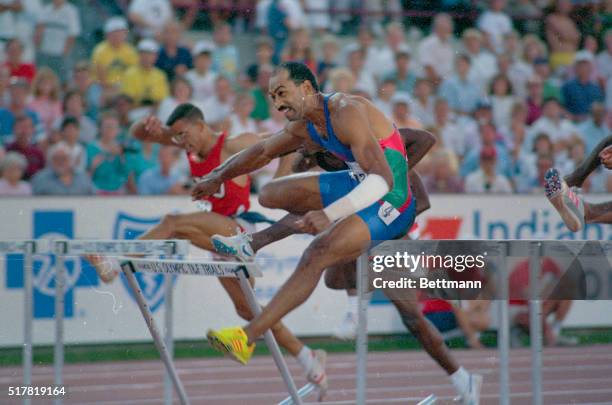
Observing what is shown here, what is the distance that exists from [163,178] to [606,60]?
665 centimetres

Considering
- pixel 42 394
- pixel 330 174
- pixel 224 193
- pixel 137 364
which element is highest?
pixel 330 174

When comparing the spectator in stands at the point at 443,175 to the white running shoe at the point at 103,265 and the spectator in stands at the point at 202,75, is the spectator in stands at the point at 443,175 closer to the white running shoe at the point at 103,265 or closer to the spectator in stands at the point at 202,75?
the spectator in stands at the point at 202,75

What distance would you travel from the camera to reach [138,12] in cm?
1174

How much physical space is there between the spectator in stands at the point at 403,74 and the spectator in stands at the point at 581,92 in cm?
208

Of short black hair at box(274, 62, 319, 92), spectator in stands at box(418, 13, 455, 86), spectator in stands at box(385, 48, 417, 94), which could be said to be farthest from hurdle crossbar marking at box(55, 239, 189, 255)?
spectator in stands at box(418, 13, 455, 86)

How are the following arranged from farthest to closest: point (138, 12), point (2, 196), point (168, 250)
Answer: point (138, 12), point (2, 196), point (168, 250)

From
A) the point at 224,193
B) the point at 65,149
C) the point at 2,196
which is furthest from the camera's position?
the point at 65,149

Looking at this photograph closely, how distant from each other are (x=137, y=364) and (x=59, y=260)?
3.26 metres

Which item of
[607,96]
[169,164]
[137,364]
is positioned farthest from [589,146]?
[137,364]

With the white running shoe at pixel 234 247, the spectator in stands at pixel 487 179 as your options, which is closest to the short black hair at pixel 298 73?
the white running shoe at pixel 234 247

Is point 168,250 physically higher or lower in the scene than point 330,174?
lower

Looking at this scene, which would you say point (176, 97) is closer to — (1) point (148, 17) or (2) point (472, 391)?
(1) point (148, 17)

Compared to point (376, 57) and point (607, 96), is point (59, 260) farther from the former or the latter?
point (607, 96)

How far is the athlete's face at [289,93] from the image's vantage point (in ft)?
18.7
